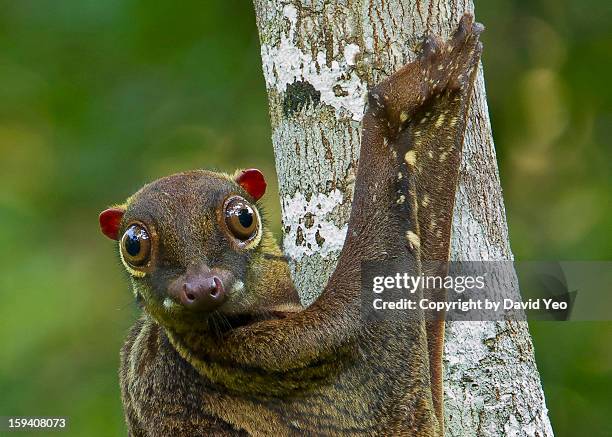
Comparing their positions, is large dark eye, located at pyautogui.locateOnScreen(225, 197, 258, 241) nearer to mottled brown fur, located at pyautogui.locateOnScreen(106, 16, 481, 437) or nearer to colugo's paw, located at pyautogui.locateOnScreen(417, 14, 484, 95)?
mottled brown fur, located at pyautogui.locateOnScreen(106, 16, 481, 437)

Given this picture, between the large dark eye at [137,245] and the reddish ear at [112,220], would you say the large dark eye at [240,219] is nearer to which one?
the large dark eye at [137,245]

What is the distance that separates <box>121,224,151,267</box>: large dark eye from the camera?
4656 millimetres

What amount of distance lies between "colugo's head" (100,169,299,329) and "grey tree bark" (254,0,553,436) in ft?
1.24

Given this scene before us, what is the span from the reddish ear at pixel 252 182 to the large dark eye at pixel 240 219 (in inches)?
16.8

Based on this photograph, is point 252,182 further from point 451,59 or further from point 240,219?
point 451,59

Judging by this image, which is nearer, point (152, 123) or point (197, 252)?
point (197, 252)

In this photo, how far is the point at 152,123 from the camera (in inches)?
409

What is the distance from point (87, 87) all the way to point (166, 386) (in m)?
6.26

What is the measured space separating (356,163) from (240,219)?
752mm

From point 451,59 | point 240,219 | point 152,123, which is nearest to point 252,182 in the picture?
point 240,219

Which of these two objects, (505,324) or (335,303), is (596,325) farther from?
(335,303)

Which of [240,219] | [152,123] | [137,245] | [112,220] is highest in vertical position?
[152,123]

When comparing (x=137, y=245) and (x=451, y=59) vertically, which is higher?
(x=451, y=59)

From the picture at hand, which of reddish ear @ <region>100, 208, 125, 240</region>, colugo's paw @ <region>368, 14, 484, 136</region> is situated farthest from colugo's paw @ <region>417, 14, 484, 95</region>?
reddish ear @ <region>100, 208, 125, 240</region>
